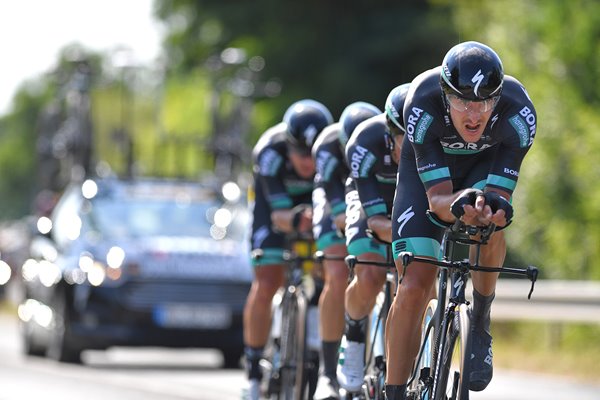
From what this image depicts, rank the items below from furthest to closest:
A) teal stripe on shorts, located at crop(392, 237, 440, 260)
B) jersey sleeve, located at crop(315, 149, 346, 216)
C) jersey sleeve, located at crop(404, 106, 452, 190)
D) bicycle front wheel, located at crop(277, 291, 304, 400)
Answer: bicycle front wheel, located at crop(277, 291, 304, 400)
jersey sleeve, located at crop(315, 149, 346, 216)
teal stripe on shorts, located at crop(392, 237, 440, 260)
jersey sleeve, located at crop(404, 106, 452, 190)

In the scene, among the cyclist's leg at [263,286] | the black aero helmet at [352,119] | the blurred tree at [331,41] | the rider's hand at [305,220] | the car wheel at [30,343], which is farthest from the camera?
the blurred tree at [331,41]

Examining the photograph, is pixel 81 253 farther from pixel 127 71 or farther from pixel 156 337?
pixel 127 71

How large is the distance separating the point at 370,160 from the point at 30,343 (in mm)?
10553

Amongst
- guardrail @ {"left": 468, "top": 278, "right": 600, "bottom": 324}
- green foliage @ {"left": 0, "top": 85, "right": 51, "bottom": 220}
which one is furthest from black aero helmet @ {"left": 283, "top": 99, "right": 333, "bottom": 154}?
green foliage @ {"left": 0, "top": 85, "right": 51, "bottom": 220}

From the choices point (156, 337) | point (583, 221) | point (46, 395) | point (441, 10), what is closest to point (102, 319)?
point (156, 337)

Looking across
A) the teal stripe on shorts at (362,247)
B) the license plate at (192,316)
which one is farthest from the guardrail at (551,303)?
the teal stripe on shorts at (362,247)

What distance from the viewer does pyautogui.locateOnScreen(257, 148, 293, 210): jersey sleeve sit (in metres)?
12.0

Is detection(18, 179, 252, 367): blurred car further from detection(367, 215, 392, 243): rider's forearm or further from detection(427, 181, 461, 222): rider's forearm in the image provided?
detection(427, 181, 461, 222): rider's forearm

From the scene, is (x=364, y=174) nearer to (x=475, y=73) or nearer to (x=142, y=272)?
(x=475, y=73)

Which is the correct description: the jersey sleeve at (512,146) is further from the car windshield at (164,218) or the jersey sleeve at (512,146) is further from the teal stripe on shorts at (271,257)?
the car windshield at (164,218)

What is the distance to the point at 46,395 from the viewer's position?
14.6 m

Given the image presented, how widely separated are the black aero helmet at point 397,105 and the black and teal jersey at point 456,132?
→ 81 centimetres

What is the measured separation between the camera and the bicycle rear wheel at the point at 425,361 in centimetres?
845

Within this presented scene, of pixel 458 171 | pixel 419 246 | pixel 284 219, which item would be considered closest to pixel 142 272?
pixel 284 219
